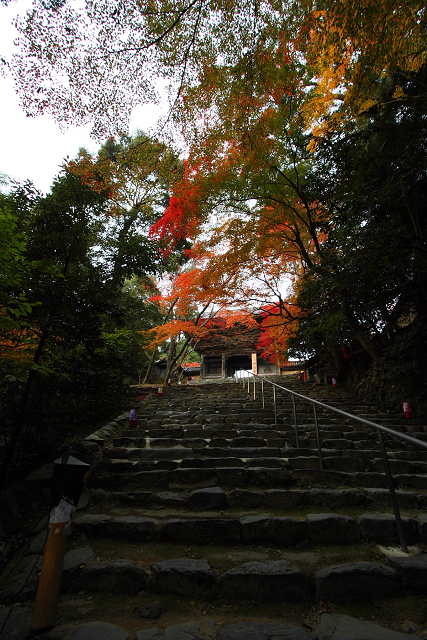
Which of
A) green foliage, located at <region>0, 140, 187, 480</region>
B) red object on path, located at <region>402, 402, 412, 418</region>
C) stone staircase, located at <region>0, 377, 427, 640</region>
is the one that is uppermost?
green foliage, located at <region>0, 140, 187, 480</region>

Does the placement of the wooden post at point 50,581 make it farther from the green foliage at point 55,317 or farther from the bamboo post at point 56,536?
the green foliage at point 55,317

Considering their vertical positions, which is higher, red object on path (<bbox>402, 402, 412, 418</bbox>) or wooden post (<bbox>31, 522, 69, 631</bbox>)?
red object on path (<bbox>402, 402, 412, 418</bbox>)

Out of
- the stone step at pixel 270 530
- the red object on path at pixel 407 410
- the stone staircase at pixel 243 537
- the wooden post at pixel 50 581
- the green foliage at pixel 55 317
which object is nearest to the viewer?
the wooden post at pixel 50 581

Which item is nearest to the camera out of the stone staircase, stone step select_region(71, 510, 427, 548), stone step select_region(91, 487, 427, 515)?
the stone staircase

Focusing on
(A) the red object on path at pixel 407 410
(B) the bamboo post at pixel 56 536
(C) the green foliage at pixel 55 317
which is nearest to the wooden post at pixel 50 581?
(B) the bamboo post at pixel 56 536

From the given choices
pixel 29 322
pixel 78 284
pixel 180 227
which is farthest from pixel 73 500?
pixel 180 227

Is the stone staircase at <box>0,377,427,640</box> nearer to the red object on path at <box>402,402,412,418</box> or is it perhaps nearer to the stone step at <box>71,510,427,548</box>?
the stone step at <box>71,510,427,548</box>

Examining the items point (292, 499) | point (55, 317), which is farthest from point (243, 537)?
point (55, 317)

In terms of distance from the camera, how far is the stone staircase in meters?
1.89

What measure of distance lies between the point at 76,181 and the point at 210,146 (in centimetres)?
358

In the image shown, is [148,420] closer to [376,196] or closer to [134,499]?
[134,499]

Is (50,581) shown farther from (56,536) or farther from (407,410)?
(407,410)

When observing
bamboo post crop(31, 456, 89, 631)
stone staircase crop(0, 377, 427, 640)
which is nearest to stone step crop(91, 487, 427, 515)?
stone staircase crop(0, 377, 427, 640)

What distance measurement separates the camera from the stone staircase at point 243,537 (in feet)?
6.21
